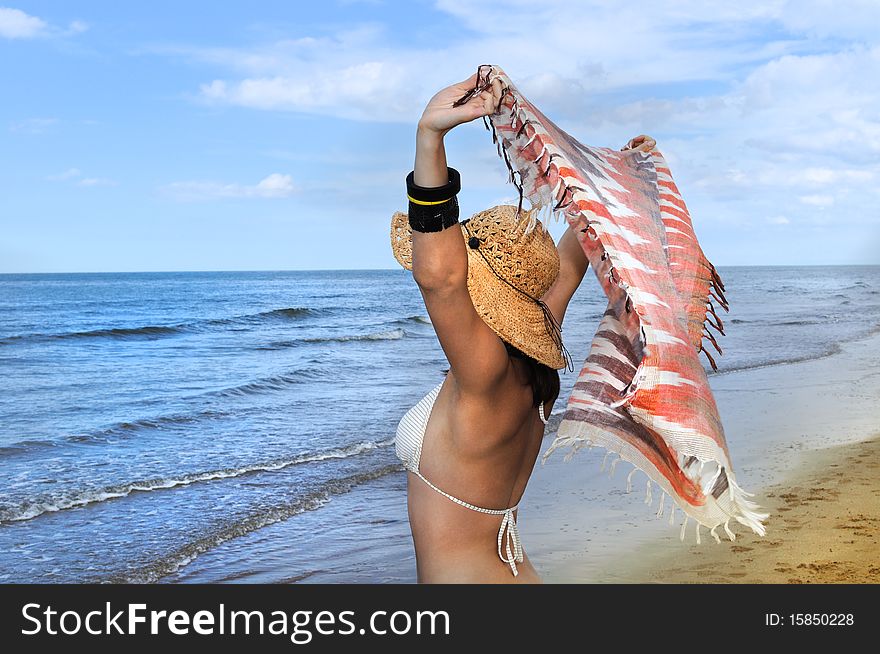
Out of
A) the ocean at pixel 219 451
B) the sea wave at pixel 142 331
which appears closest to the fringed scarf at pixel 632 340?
the ocean at pixel 219 451

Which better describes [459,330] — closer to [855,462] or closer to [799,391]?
[855,462]

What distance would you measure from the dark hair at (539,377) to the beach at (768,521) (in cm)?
322

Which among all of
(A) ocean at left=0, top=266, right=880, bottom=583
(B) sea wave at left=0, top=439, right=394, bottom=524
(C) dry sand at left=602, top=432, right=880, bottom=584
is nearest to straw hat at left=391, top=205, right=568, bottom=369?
(C) dry sand at left=602, top=432, right=880, bottom=584

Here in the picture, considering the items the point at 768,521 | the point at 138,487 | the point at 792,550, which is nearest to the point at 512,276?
the point at 792,550

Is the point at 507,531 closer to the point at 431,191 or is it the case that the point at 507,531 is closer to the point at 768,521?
the point at 431,191

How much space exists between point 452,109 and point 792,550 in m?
4.55

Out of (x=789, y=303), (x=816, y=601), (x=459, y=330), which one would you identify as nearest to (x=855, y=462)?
(x=816, y=601)

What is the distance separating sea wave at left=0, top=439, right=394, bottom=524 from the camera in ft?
22.9

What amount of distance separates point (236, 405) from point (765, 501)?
750 centimetres

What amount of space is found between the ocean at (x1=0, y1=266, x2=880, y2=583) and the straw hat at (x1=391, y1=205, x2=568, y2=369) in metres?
3.61

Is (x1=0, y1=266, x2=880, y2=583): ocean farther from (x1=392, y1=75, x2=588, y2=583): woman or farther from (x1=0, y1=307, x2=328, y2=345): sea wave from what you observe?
(x1=392, y1=75, x2=588, y2=583): woman

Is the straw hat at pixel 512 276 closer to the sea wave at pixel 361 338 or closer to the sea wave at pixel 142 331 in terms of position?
the sea wave at pixel 361 338

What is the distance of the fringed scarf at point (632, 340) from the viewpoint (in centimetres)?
205

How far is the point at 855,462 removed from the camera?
25.3ft
